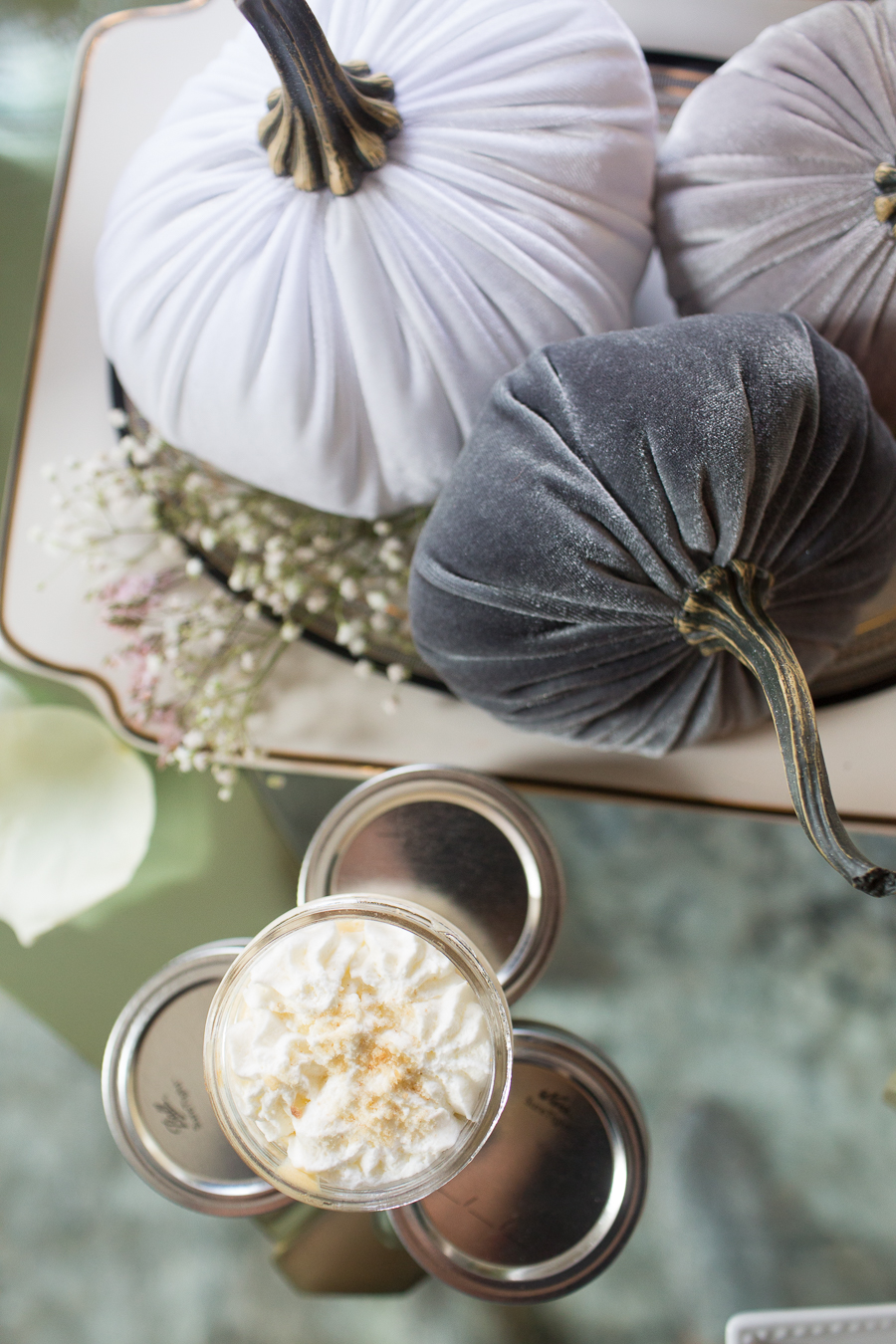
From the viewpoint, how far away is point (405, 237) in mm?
559

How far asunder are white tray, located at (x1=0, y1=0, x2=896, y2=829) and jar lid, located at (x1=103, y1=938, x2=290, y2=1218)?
0.18 m

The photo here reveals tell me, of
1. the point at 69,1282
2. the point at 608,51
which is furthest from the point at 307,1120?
the point at 608,51

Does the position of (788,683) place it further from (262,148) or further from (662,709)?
(262,148)

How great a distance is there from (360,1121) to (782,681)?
0.31m

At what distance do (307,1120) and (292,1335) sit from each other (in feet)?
1.51

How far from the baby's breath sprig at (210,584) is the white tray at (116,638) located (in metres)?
0.03

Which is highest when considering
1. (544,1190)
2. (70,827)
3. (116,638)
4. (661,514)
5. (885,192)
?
(885,192)

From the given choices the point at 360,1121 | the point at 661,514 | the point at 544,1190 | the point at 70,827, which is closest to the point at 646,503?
the point at 661,514

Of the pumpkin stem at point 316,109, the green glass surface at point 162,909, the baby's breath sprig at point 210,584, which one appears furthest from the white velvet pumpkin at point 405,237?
the green glass surface at point 162,909

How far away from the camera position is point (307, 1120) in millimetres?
513

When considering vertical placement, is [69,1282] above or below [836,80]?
below

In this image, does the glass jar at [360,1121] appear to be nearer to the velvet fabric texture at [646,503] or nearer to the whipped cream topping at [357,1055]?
the whipped cream topping at [357,1055]

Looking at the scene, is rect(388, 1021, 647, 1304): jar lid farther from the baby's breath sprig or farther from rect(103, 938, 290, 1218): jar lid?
the baby's breath sprig

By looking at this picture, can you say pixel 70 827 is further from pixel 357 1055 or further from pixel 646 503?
pixel 646 503
